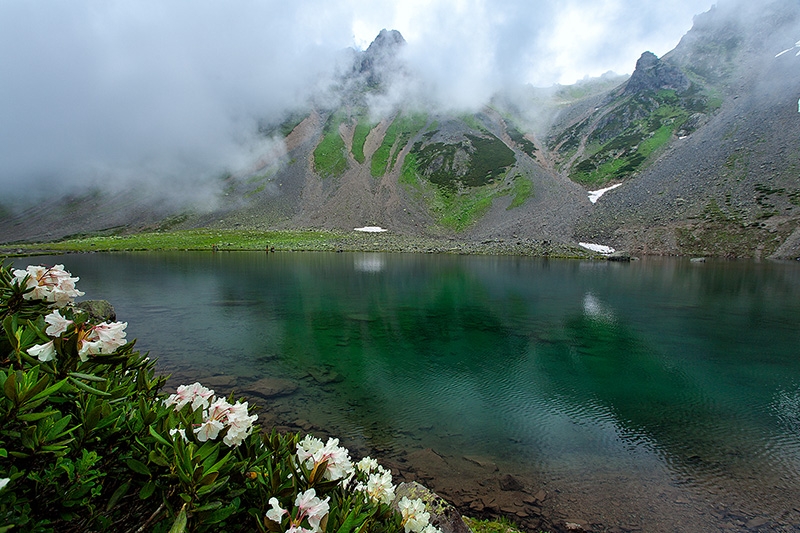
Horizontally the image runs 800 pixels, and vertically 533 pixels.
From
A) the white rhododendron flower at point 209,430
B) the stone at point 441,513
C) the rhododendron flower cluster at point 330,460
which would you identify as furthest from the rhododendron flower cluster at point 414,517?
the stone at point 441,513

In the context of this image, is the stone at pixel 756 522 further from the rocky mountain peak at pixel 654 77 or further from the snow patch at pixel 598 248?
the rocky mountain peak at pixel 654 77

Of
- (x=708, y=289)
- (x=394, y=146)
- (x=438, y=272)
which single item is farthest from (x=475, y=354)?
(x=394, y=146)

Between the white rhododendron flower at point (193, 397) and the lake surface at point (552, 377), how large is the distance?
7460 mm

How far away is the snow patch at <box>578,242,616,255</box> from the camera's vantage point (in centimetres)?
8087

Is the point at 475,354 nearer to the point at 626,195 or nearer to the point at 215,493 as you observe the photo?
the point at 215,493

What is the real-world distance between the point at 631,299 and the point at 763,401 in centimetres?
2012

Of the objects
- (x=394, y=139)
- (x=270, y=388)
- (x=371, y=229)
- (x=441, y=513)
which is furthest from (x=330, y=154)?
(x=441, y=513)

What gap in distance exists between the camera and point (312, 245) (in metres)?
89.7

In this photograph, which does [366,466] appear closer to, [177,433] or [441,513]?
[177,433]

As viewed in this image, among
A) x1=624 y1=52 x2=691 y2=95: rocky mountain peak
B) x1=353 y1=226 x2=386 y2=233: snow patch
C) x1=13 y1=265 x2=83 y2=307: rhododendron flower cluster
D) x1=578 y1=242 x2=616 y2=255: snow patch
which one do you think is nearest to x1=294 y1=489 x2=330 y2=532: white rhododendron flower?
x1=13 y1=265 x2=83 y2=307: rhododendron flower cluster

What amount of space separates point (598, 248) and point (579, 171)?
2343 inches

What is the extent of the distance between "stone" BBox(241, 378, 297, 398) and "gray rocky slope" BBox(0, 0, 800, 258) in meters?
85.6

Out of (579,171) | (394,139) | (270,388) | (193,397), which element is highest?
(394,139)

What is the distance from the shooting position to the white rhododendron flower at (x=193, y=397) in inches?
112
